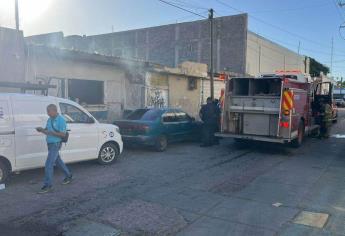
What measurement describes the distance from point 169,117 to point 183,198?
5923 mm

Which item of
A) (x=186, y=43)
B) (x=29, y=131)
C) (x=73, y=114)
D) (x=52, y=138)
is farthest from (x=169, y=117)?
(x=186, y=43)

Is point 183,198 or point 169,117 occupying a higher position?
point 169,117

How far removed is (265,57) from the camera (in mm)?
39969

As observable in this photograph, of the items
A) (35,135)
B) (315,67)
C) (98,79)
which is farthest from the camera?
(315,67)

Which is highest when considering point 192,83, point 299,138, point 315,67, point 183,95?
point 315,67

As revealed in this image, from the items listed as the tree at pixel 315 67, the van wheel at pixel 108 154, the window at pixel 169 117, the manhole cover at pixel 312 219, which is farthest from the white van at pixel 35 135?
the tree at pixel 315 67

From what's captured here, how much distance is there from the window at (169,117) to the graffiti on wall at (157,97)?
5.51 m

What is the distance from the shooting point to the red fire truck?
36.1ft

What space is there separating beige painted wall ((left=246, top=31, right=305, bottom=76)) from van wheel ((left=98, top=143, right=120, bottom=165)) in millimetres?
Answer: 26922

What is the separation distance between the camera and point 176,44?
127 feet

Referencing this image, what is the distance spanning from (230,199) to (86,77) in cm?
962

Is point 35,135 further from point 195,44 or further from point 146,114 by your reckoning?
point 195,44

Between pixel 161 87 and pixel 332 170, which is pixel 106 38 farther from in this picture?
pixel 332 170

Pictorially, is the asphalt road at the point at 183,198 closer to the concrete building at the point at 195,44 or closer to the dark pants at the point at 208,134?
the dark pants at the point at 208,134
